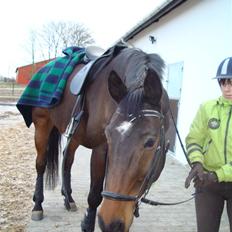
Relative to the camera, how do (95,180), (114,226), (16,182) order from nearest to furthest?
(114,226), (95,180), (16,182)

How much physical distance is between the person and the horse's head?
37 centimetres

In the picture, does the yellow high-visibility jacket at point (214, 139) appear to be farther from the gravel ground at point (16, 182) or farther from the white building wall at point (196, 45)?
the white building wall at point (196, 45)

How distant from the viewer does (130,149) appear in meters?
1.74

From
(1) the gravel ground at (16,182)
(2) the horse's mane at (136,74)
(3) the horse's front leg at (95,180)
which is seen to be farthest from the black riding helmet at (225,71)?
(1) the gravel ground at (16,182)

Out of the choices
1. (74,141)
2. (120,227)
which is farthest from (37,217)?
(120,227)

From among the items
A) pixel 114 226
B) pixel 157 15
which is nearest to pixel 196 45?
pixel 157 15

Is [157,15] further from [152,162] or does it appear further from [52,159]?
[152,162]

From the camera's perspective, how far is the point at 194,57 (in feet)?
20.2

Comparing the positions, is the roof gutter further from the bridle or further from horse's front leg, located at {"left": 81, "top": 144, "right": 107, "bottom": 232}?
the bridle

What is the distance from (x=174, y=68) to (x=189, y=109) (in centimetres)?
132

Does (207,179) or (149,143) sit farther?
(207,179)

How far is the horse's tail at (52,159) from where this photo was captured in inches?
169

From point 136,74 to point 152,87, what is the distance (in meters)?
0.32

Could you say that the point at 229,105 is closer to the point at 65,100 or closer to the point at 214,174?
the point at 214,174
